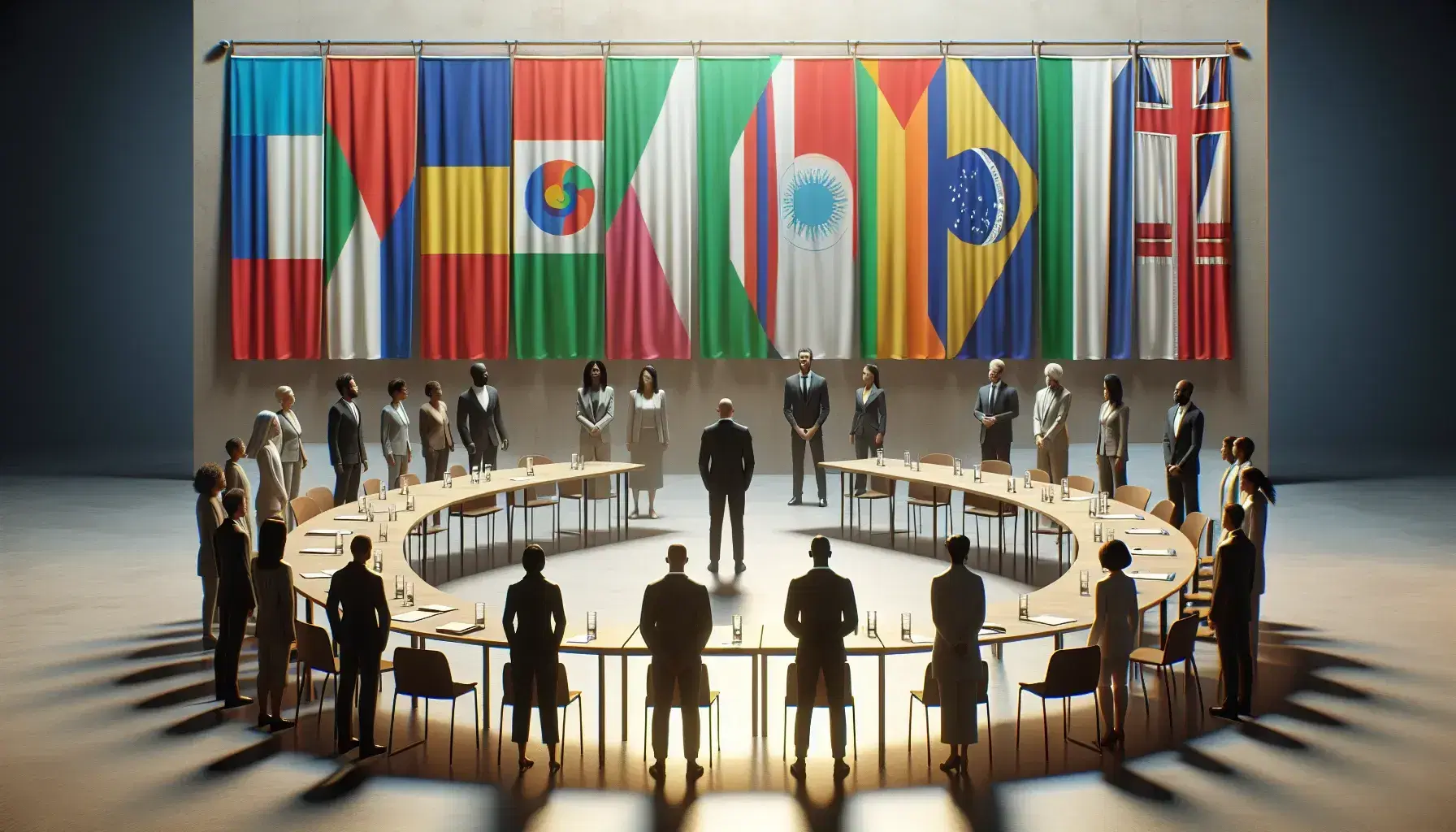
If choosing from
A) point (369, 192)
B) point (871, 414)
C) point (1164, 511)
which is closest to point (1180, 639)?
point (1164, 511)

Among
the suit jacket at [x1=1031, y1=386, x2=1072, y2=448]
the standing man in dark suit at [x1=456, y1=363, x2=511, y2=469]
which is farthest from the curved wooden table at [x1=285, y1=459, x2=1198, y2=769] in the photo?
the standing man in dark suit at [x1=456, y1=363, x2=511, y2=469]

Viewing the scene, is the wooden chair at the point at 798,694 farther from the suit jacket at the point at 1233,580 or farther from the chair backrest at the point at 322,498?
the chair backrest at the point at 322,498

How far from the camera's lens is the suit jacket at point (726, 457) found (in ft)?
36.0

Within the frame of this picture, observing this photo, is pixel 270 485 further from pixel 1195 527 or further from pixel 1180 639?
pixel 1195 527

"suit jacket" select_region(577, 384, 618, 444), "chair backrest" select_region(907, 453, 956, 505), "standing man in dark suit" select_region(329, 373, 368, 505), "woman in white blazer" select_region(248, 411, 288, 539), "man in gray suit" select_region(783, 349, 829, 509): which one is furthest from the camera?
"man in gray suit" select_region(783, 349, 829, 509)

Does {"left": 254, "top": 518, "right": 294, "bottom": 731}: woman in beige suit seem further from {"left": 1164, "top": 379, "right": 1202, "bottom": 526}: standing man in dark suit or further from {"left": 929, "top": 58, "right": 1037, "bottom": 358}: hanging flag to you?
{"left": 929, "top": 58, "right": 1037, "bottom": 358}: hanging flag

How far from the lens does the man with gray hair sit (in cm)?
1302

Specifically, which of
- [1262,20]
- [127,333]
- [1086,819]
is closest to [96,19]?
[127,333]

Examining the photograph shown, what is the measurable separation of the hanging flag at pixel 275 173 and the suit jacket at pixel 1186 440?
34.4 ft

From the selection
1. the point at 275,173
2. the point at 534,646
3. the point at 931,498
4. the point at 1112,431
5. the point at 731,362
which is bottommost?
the point at 534,646

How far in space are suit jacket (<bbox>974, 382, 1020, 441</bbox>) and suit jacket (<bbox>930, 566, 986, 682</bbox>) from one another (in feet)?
24.5

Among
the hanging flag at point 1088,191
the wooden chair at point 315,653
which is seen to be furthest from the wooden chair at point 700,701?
the hanging flag at point 1088,191

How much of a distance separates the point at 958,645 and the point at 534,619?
6.75ft

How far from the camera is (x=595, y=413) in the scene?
1408cm
